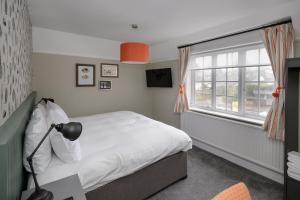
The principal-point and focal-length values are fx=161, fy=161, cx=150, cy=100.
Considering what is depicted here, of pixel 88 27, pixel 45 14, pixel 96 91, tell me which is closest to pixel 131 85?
pixel 96 91

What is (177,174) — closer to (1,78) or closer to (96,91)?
(1,78)

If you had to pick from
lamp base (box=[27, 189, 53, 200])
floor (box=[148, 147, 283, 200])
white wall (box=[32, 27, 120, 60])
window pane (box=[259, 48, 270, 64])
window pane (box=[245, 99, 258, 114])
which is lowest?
floor (box=[148, 147, 283, 200])

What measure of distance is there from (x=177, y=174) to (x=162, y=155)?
50 cm

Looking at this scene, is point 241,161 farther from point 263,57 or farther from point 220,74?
point 263,57

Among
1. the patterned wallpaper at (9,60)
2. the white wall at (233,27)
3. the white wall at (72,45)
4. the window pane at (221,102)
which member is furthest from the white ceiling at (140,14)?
the window pane at (221,102)

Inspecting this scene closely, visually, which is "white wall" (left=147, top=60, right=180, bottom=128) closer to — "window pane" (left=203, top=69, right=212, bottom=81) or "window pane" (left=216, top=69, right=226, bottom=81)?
"window pane" (left=203, top=69, right=212, bottom=81)

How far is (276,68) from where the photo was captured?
7.22ft

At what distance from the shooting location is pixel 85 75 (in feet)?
12.5

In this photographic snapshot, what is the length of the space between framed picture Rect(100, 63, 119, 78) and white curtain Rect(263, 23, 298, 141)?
3216mm

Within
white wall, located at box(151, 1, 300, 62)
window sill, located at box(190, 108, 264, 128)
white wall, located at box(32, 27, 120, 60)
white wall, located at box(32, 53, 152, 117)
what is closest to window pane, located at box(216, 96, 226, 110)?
window sill, located at box(190, 108, 264, 128)

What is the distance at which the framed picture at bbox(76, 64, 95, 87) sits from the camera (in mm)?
3709

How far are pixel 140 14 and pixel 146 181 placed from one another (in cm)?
242

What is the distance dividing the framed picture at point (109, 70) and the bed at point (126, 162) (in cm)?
178

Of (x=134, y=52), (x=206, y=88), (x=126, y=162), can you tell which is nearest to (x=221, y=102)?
(x=206, y=88)
